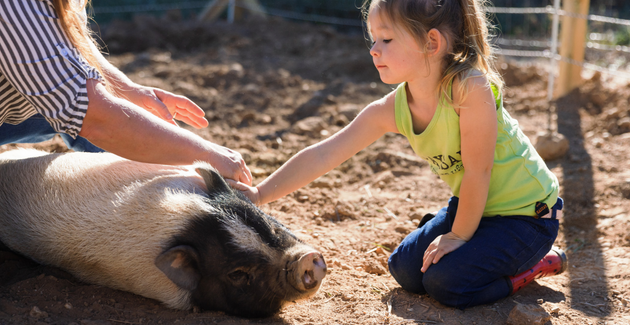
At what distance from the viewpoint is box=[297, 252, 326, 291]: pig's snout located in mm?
1995

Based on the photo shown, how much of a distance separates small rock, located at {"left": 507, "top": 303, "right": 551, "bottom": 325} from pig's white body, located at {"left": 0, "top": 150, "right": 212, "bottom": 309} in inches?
44.4

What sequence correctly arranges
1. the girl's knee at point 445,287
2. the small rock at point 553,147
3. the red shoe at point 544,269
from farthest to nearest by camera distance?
the small rock at point 553,147, the red shoe at point 544,269, the girl's knee at point 445,287

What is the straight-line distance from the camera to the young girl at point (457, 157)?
2113mm

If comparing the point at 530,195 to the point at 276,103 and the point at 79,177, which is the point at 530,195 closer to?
the point at 79,177

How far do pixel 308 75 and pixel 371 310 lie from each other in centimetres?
388

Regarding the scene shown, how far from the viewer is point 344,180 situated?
12.1ft

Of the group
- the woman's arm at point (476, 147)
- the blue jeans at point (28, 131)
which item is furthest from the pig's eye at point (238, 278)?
the blue jeans at point (28, 131)

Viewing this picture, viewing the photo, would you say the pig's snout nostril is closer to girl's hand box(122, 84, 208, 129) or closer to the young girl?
the young girl

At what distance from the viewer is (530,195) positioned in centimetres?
232

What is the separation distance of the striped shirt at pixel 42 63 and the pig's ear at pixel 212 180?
1.49 feet

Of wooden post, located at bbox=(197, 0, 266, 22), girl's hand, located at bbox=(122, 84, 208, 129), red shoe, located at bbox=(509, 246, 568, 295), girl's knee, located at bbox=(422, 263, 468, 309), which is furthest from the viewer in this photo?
wooden post, located at bbox=(197, 0, 266, 22)

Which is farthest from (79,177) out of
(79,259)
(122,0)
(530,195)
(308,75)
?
(122,0)

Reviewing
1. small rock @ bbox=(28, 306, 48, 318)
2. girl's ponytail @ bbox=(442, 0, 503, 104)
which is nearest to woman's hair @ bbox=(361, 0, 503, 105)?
girl's ponytail @ bbox=(442, 0, 503, 104)

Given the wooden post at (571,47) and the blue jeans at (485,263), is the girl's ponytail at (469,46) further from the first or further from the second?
the wooden post at (571,47)
